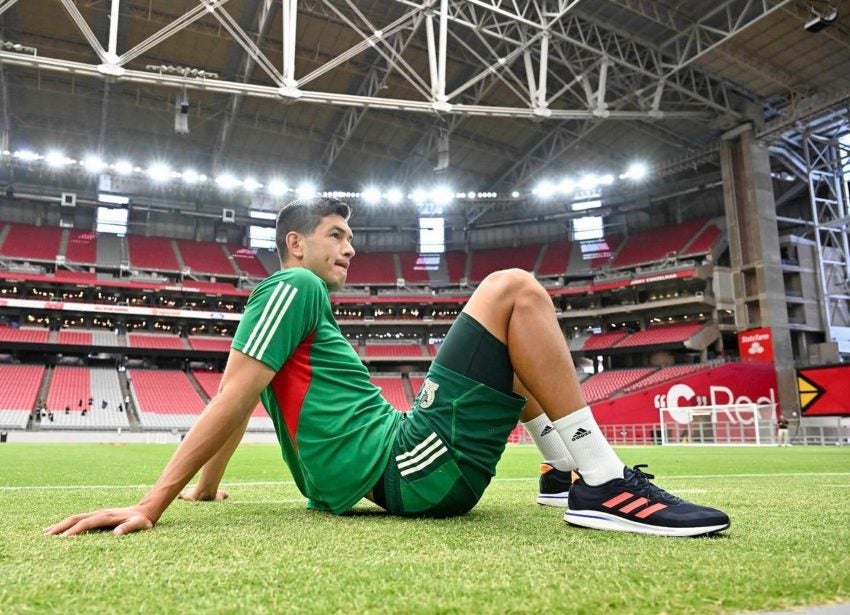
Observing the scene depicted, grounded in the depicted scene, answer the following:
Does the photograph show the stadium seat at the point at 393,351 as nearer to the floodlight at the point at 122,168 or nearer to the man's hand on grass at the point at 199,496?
the floodlight at the point at 122,168

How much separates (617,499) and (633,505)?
5 centimetres

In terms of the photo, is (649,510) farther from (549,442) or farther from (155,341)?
(155,341)

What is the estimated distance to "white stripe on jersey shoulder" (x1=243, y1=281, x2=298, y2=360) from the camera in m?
2.07

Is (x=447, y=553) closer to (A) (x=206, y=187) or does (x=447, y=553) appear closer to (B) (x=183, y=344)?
(A) (x=206, y=187)

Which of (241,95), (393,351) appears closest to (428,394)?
(241,95)

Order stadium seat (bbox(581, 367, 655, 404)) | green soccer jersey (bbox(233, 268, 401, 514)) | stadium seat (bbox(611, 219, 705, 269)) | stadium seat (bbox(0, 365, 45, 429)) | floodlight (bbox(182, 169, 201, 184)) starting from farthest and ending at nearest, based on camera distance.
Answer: stadium seat (bbox(611, 219, 705, 269)) < floodlight (bbox(182, 169, 201, 184)) < stadium seat (bbox(581, 367, 655, 404)) < stadium seat (bbox(0, 365, 45, 429)) < green soccer jersey (bbox(233, 268, 401, 514))

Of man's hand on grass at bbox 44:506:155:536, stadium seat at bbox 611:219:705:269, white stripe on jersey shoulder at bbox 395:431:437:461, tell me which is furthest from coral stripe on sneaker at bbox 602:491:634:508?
stadium seat at bbox 611:219:705:269

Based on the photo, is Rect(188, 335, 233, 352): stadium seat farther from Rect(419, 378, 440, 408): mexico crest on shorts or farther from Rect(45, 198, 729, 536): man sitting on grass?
Rect(419, 378, 440, 408): mexico crest on shorts


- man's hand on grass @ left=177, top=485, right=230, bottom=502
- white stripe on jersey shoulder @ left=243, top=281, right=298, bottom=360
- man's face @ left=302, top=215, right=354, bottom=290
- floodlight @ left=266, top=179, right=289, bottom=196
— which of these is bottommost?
man's hand on grass @ left=177, top=485, right=230, bottom=502

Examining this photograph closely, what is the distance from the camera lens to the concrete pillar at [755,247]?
2652cm

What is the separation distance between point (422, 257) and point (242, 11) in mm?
22788

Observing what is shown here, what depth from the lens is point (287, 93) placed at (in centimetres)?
1698

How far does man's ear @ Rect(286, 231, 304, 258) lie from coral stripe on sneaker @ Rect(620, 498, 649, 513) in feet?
5.11

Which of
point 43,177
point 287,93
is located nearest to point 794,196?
point 287,93
